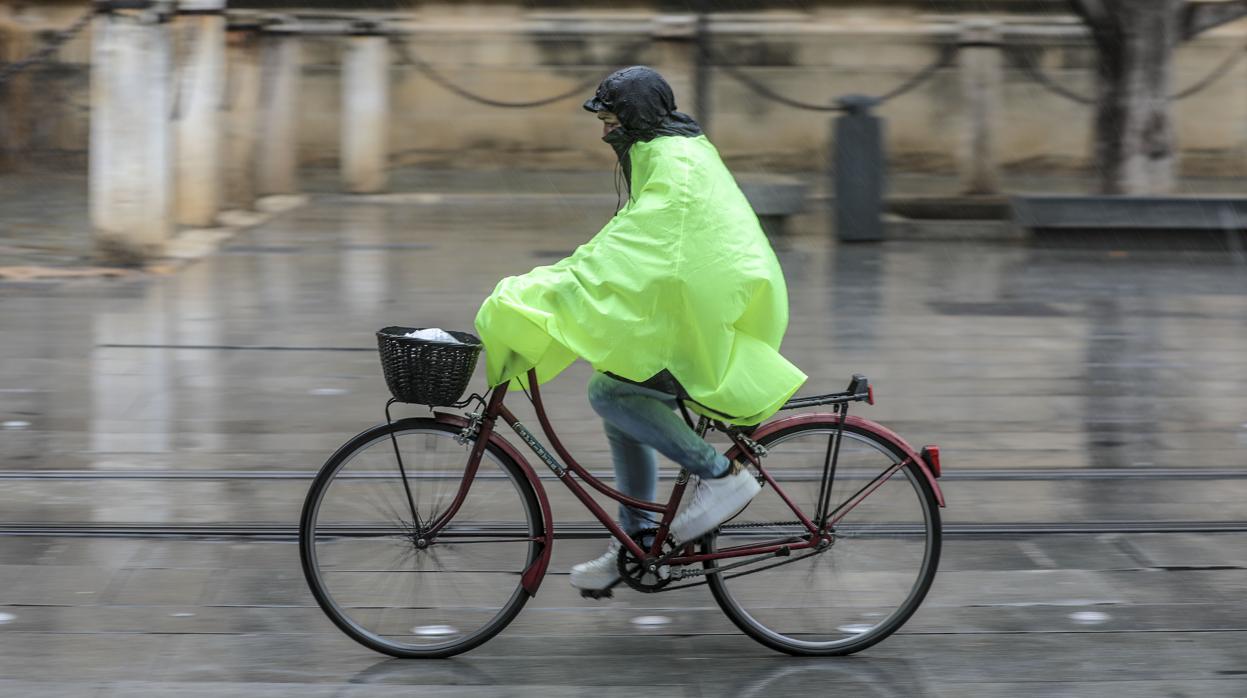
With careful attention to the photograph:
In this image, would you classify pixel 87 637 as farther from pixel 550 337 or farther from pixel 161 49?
pixel 161 49

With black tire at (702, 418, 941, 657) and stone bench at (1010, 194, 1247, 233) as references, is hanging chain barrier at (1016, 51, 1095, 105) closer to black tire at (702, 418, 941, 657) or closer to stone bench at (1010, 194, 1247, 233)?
stone bench at (1010, 194, 1247, 233)

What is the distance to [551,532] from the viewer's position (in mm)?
4195

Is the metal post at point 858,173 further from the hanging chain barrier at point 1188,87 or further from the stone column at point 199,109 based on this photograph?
the hanging chain barrier at point 1188,87

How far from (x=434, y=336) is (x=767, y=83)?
17.5 m

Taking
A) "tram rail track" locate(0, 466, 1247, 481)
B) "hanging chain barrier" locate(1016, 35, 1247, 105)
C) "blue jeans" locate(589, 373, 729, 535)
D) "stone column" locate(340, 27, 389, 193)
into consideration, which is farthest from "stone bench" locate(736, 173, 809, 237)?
"blue jeans" locate(589, 373, 729, 535)

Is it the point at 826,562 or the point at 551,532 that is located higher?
the point at 551,532

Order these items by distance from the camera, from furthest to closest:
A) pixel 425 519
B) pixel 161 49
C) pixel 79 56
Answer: pixel 79 56 → pixel 161 49 → pixel 425 519

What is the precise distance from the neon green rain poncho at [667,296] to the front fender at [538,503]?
0.64ft

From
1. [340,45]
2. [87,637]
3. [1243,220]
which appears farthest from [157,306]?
[340,45]

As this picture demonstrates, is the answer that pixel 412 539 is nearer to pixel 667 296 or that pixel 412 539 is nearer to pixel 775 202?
pixel 667 296

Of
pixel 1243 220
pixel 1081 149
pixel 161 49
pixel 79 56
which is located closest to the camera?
pixel 161 49

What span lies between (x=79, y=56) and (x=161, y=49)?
31.3ft

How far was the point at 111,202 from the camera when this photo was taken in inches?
440

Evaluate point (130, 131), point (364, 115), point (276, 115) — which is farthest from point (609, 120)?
point (364, 115)
